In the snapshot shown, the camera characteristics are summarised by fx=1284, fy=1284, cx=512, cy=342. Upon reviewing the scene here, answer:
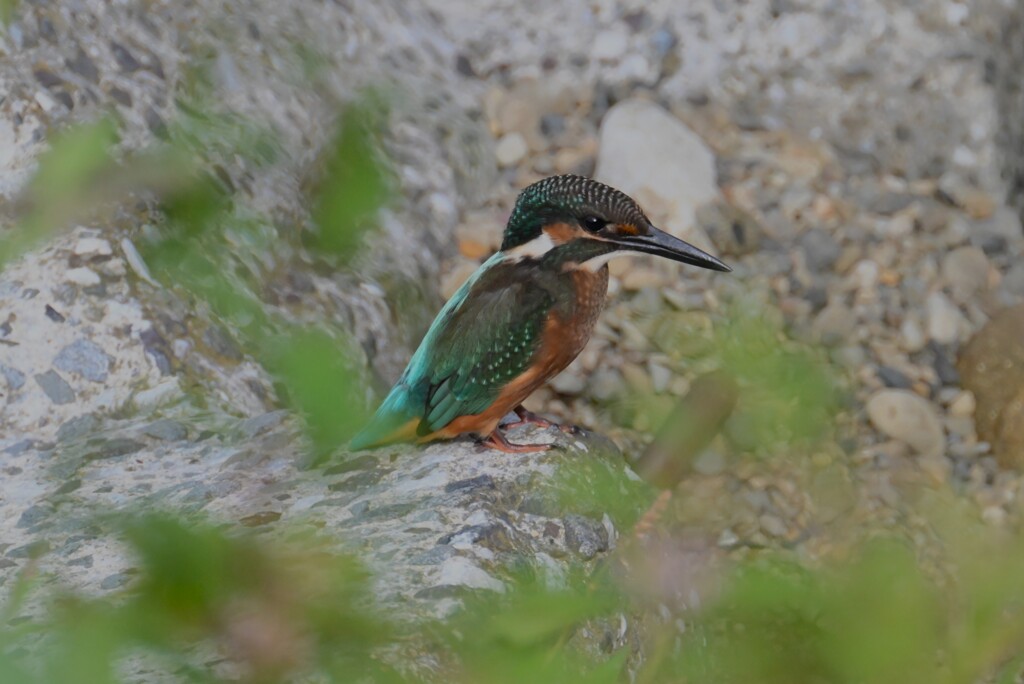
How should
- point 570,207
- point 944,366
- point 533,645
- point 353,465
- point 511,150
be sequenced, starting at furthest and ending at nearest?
point 511,150
point 944,366
point 570,207
point 353,465
point 533,645

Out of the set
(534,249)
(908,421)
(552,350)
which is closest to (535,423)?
(552,350)

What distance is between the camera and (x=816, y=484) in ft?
3.22

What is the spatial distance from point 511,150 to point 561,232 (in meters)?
1.76

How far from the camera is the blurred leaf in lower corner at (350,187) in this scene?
0.60 meters

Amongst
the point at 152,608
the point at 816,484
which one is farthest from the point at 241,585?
the point at 816,484

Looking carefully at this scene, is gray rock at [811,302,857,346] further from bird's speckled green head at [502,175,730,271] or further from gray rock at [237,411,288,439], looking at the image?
gray rock at [237,411,288,439]

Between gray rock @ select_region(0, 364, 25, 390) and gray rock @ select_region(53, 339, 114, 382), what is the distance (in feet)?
0.20

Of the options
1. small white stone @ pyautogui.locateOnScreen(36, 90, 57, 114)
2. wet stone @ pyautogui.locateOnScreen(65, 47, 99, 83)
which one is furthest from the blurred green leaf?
wet stone @ pyautogui.locateOnScreen(65, 47, 99, 83)

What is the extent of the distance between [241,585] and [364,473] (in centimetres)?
137

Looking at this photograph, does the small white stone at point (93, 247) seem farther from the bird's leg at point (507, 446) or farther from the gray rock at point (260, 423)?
the bird's leg at point (507, 446)

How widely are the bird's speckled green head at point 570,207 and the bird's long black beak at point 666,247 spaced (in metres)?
0.03

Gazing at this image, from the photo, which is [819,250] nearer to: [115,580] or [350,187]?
[115,580]

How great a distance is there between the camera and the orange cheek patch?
213 centimetres

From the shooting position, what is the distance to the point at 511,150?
12.7 feet
